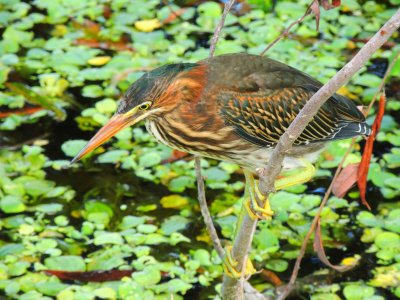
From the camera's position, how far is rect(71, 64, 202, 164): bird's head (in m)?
3.79

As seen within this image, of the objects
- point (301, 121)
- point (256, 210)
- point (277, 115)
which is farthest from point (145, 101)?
point (301, 121)

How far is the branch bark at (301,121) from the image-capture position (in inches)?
111

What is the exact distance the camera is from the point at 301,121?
311 centimetres

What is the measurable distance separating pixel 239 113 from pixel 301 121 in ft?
3.70

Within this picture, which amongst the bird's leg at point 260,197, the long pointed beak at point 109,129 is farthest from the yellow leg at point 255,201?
the long pointed beak at point 109,129

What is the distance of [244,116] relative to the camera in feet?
14.0

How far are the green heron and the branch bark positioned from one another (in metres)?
0.18

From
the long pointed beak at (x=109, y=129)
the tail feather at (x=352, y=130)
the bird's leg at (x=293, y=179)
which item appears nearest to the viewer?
the long pointed beak at (x=109, y=129)

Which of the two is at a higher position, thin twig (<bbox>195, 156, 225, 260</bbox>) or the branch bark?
the branch bark

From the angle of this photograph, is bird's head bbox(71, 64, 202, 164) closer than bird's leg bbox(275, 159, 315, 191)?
Yes

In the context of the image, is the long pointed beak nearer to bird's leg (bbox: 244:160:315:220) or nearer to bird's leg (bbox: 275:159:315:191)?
bird's leg (bbox: 244:160:315:220)

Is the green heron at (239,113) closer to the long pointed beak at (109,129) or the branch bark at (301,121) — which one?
the long pointed beak at (109,129)

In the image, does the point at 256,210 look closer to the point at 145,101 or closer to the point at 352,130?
the point at 145,101

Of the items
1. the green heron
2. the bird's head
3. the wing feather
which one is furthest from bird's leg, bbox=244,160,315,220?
the bird's head
